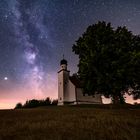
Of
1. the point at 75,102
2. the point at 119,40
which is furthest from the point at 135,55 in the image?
the point at 75,102

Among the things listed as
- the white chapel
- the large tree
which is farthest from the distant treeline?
the large tree

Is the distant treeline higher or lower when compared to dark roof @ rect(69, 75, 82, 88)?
lower

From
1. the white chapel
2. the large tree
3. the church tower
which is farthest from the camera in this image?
the church tower

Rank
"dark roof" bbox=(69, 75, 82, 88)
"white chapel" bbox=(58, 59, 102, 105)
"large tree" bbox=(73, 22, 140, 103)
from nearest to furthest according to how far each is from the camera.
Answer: "large tree" bbox=(73, 22, 140, 103), "white chapel" bbox=(58, 59, 102, 105), "dark roof" bbox=(69, 75, 82, 88)

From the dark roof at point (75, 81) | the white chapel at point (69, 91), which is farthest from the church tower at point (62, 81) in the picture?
the dark roof at point (75, 81)

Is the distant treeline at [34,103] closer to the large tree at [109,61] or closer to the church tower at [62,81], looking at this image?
the church tower at [62,81]

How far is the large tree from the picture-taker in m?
39.3

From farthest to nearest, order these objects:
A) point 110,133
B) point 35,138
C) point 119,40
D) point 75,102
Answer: point 75,102
point 119,40
point 110,133
point 35,138

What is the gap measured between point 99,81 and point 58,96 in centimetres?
3127

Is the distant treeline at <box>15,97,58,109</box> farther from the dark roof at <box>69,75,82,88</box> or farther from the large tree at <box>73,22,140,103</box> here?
the large tree at <box>73,22,140,103</box>

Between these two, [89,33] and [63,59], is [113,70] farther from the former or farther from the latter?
[63,59]

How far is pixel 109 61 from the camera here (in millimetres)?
39844

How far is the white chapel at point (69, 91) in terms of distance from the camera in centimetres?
6438

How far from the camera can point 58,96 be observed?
6850cm
